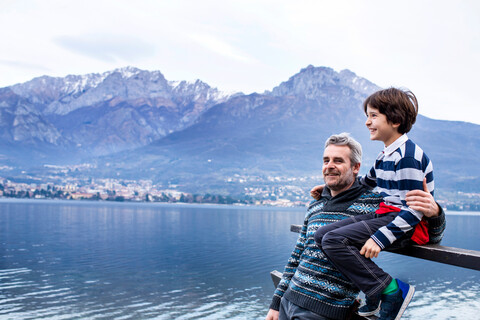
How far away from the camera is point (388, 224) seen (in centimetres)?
222

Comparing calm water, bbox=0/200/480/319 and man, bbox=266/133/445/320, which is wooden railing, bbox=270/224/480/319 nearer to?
man, bbox=266/133/445/320

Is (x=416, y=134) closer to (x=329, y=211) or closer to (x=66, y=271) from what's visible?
(x=66, y=271)

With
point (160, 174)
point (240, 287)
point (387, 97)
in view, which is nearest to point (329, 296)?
point (387, 97)

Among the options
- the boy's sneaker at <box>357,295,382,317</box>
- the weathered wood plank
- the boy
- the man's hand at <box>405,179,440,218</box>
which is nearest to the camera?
the weathered wood plank

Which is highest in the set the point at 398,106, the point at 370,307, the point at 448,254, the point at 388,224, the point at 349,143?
the point at 398,106

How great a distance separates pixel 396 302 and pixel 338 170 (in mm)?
731

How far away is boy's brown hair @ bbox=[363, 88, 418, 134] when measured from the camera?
2387 millimetres

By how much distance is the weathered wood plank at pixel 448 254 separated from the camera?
1.97m

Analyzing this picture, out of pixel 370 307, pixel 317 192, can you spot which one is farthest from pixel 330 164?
pixel 370 307

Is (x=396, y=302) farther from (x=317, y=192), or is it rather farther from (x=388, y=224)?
(x=317, y=192)

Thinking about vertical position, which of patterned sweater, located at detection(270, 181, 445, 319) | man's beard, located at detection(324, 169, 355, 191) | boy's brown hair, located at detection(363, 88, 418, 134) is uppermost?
boy's brown hair, located at detection(363, 88, 418, 134)

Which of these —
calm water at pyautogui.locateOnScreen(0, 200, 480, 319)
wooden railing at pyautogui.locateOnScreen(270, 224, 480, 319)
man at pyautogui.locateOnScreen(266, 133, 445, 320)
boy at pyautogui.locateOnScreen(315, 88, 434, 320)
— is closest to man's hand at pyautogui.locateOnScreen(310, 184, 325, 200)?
man at pyautogui.locateOnScreen(266, 133, 445, 320)

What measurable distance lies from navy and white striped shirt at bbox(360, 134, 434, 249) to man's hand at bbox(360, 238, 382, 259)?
0.06ft

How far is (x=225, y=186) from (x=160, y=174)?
37.3 meters
